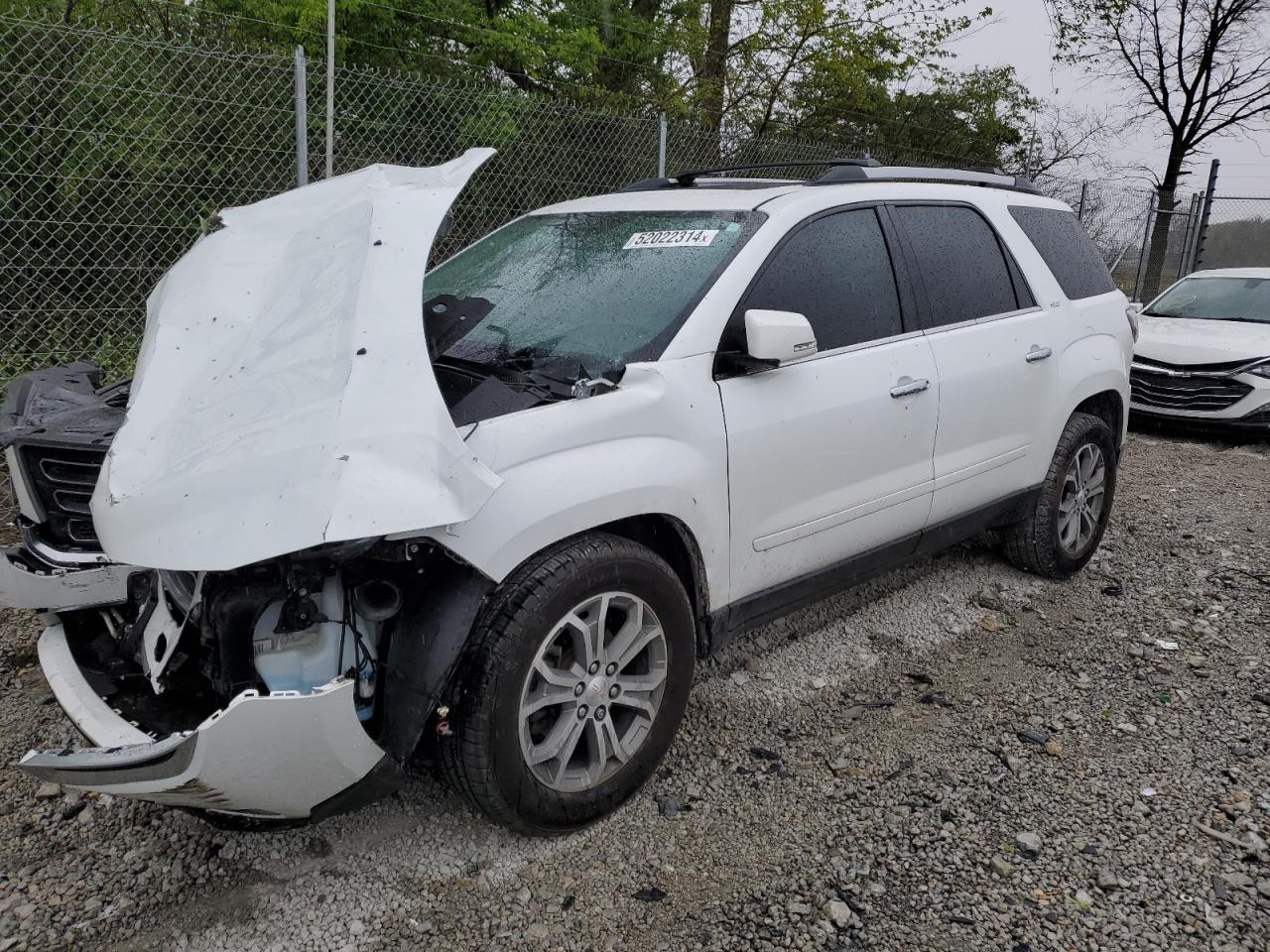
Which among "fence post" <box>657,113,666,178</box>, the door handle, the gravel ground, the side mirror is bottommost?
the gravel ground

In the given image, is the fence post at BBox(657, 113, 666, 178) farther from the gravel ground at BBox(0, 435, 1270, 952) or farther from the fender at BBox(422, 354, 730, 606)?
the fender at BBox(422, 354, 730, 606)

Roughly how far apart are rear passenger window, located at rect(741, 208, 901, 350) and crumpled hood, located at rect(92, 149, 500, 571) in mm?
1095

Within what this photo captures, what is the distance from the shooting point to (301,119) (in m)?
5.93

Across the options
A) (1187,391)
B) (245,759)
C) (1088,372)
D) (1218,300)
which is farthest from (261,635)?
(1218,300)

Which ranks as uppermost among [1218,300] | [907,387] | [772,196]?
[772,196]

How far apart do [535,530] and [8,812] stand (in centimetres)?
182

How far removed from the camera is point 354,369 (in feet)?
7.16

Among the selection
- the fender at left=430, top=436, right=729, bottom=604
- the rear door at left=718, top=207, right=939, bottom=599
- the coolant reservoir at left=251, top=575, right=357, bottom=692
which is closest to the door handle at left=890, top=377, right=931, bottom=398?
the rear door at left=718, top=207, right=939, bottom=599

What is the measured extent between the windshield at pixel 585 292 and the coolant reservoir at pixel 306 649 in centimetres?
78

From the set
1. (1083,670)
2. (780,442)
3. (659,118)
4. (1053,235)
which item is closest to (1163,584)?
(1083,670)

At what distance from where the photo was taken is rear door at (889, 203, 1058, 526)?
12.1 feet

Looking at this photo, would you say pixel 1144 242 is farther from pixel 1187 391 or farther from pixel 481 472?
pixel 481 472

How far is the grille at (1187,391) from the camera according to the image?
7773mm

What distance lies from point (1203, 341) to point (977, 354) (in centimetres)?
554
